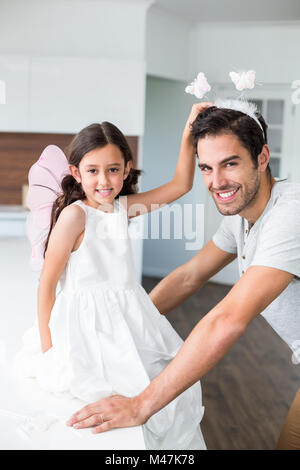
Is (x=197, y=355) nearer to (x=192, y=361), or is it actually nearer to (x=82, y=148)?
(x=192, y=361)

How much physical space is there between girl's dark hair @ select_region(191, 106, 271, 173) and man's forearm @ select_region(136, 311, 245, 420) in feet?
1.05

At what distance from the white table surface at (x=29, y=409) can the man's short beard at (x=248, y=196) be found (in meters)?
0.43

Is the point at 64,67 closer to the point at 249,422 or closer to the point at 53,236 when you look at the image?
the point at 249,422

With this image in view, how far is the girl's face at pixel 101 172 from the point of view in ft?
2.90

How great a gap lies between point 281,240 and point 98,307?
340 mm

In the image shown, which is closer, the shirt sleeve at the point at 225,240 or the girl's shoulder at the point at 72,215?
the girl's shoulder at the point at 72,215

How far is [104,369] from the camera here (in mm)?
884

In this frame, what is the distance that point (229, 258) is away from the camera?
131 cm

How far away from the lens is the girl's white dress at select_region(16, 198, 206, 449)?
2.88ft

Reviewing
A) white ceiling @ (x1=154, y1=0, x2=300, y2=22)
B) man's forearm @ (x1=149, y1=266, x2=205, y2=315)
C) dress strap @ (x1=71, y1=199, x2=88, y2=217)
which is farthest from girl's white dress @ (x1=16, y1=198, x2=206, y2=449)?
white ceiling @ (x1=154, y1=0, x2=300, y2=22)

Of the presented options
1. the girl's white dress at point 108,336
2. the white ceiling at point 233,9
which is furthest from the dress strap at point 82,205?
the white ceiling at point 233,9

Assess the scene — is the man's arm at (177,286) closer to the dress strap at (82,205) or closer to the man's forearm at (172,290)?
the man's forearm at (172,290)
